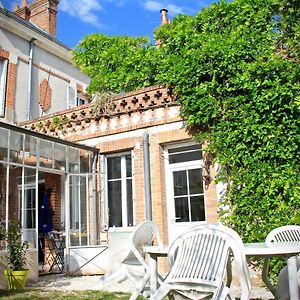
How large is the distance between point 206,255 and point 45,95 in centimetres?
1200

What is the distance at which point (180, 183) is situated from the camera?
902 cm

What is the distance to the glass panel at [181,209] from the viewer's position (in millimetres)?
8836

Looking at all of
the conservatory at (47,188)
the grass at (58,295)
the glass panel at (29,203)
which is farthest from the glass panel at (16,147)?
the grass at (58,295)

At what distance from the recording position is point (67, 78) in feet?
49.8

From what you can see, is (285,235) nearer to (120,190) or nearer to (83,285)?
(83,285)

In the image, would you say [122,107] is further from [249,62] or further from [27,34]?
[27,34]

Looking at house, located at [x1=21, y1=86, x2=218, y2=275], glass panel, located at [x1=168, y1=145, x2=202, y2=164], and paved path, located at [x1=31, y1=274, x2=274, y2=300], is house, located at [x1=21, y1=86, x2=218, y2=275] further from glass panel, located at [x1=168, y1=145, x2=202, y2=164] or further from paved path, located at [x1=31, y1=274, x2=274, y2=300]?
paved path, located at [x1=31, y1=274, x2=274, y2=300]

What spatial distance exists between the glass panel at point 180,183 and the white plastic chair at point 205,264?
18.7ft

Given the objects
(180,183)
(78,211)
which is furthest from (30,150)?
(180,183)

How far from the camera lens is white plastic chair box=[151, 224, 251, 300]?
289 cm

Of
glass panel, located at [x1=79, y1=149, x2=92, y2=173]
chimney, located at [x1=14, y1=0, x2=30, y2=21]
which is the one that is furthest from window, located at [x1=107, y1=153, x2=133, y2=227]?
chimney, located at [x1=14, y1=0, x2=30, y2=21]

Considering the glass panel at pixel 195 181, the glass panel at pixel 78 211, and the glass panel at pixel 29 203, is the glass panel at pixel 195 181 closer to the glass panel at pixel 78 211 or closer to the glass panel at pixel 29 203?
the glass panel at pixel 78 211

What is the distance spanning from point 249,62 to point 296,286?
5.87 meters

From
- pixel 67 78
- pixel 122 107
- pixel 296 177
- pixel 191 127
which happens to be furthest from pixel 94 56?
pixel 296 177
